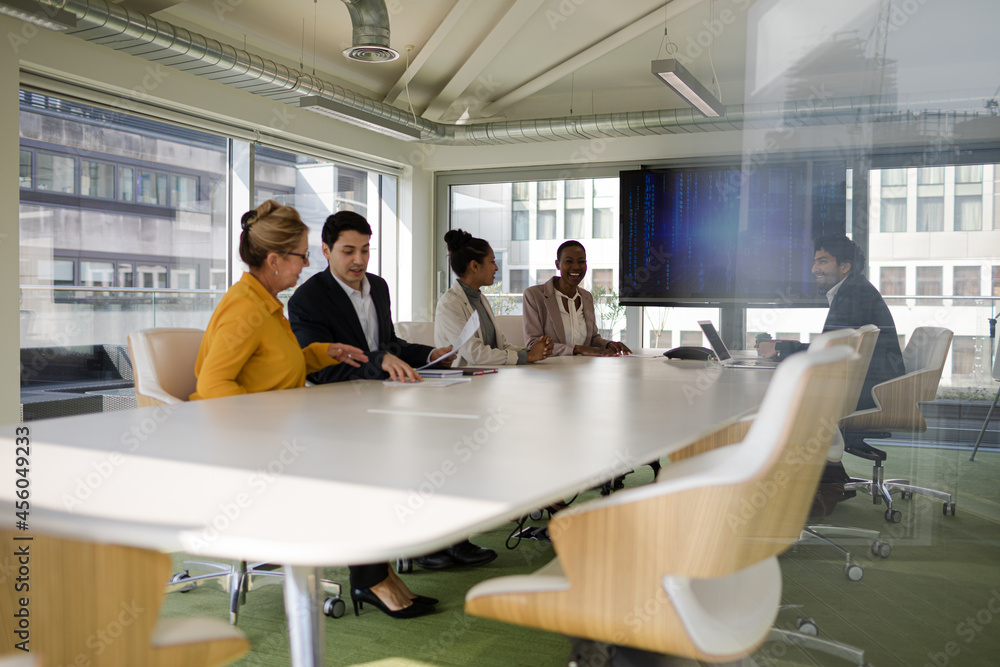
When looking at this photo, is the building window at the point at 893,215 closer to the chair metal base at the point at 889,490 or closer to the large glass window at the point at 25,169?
the chair metal base at the point at 889,490

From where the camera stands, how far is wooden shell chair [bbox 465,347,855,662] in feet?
3.93

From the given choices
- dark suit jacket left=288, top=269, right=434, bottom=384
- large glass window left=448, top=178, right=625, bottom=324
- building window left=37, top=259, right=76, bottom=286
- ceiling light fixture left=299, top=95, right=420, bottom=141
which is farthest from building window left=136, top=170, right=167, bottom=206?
large glass window left=448, top=178, right=625, bottom=324

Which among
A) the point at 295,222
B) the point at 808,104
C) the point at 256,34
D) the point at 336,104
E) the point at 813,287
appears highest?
the point at 256,34

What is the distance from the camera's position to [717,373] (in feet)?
11.4

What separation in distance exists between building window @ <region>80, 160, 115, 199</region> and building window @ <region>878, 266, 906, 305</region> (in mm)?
5192

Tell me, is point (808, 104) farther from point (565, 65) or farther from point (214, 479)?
point (565, 65)

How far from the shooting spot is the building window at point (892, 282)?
1.94m

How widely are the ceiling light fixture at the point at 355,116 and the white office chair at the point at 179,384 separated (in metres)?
3.10

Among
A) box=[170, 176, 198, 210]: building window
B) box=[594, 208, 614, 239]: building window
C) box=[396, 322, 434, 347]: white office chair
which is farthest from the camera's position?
box=[594, 208, 614, 239]: building window

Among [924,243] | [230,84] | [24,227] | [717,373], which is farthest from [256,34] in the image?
[924,243]

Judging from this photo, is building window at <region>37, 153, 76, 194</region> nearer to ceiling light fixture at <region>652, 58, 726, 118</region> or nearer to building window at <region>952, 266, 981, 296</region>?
ceiling light fixture at <region>652, 58, 726, 118</region>

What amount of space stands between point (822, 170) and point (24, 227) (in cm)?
486

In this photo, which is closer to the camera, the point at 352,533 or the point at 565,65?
the point at 352,533

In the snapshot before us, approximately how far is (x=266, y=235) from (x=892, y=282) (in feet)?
6.62
